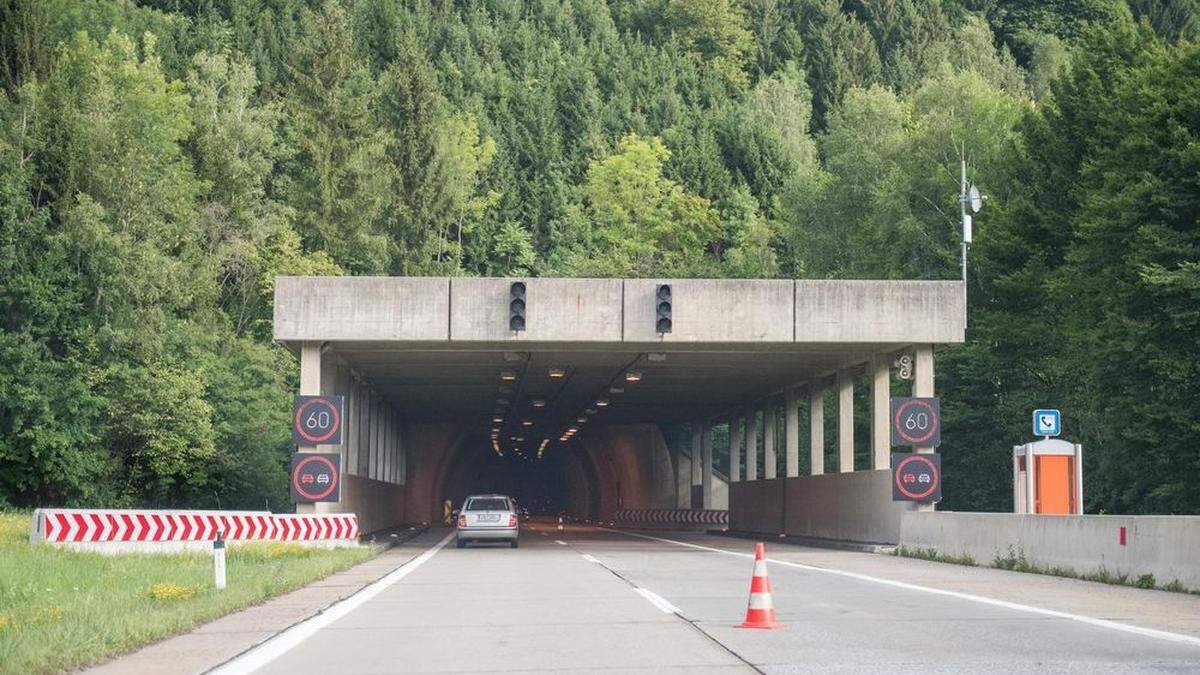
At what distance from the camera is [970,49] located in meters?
119

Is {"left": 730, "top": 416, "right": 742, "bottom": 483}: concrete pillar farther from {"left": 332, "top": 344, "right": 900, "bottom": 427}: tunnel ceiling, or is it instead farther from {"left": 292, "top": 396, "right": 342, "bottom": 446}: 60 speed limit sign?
{"left": 292, "top": 396, "right": 342, "bottom": 446}: 60 speed limit sign

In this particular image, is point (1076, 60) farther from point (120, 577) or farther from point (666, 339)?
point (120, 577)

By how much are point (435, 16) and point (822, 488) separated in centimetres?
10651

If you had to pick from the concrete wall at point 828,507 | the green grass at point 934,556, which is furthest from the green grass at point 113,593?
the concrete wall at point 828,507

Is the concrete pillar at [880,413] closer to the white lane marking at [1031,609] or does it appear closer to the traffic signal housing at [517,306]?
the traffic signal housing at [517,306]

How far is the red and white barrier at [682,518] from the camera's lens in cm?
7106

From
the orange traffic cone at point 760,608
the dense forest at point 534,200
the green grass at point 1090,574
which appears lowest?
the green grass at point 1090,574

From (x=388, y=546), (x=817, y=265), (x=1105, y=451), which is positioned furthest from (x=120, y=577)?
(x=817, y=265)

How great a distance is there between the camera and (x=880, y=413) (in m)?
43.4

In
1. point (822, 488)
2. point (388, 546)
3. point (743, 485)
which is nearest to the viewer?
point (388, 546)

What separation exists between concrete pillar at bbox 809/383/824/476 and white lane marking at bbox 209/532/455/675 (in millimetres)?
28271

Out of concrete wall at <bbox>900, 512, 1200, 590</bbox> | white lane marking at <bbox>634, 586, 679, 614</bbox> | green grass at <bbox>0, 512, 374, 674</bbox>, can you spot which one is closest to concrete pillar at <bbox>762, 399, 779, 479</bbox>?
concrete wall at <bbox>900, 512, 1200, 590</bbox>

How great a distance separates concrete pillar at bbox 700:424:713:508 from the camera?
7638 centimetres

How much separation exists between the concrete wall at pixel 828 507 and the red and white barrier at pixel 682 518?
604 cm
